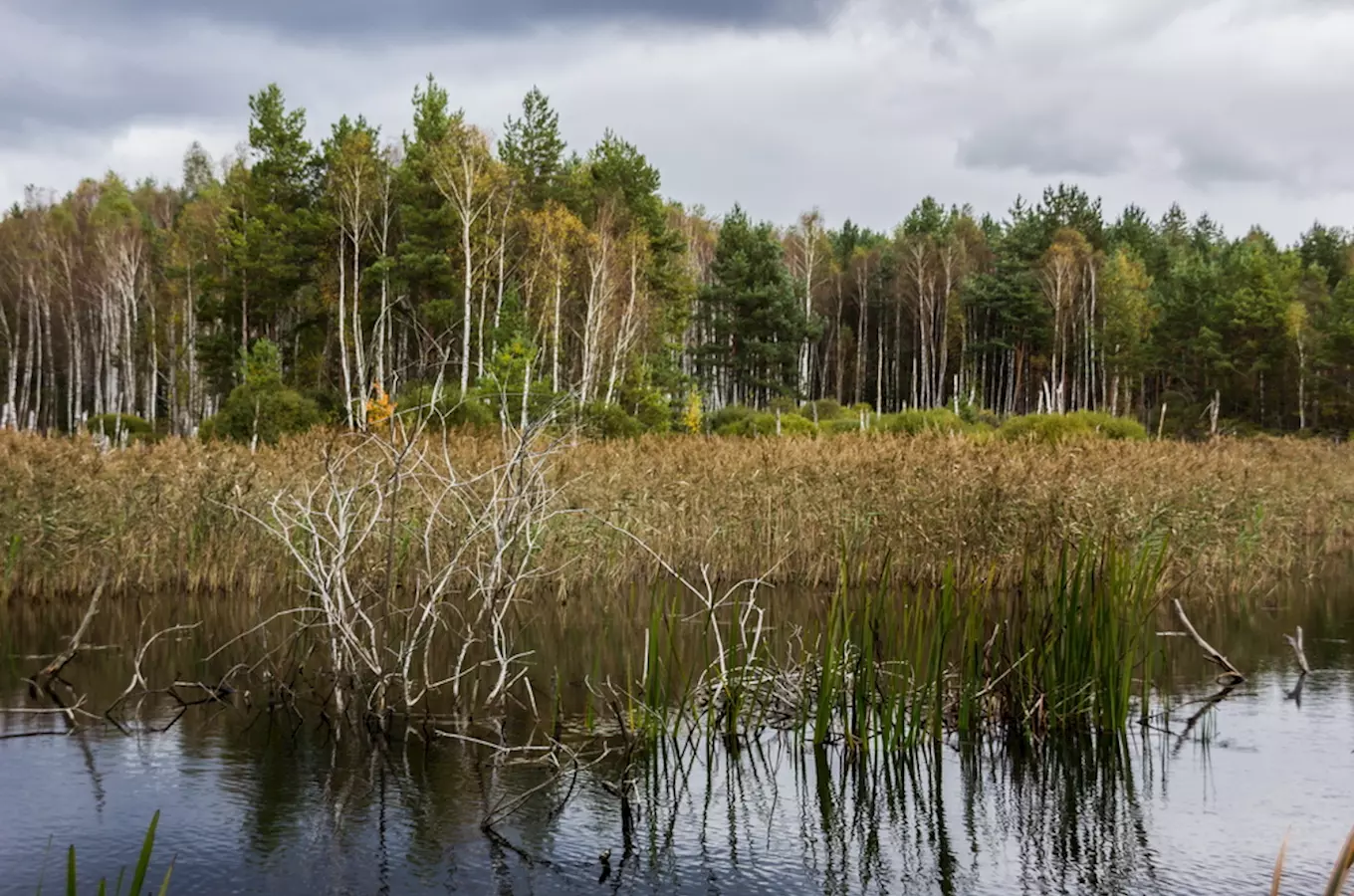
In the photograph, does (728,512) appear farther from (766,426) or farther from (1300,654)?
(766,426)

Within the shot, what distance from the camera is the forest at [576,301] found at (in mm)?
36125

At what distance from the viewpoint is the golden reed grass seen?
12023mm

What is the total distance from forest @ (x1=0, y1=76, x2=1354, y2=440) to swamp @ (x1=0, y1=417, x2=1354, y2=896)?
12702 millimetres

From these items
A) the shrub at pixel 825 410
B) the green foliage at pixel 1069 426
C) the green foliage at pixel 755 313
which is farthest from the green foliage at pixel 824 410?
the green foliage at pixel 1069 426

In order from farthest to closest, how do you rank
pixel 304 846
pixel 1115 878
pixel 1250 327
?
pixel 1250 327 → pixel 304 846 → pixel 1115 878

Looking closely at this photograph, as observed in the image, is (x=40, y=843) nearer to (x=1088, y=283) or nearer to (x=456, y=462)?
(x=456, y=462)

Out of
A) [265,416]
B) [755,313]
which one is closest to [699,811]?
[265,416]

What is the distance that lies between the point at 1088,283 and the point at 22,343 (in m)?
48.6

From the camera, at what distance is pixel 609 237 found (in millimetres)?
38969

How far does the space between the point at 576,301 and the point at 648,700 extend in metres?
35.3

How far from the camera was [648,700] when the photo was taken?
6941 mm

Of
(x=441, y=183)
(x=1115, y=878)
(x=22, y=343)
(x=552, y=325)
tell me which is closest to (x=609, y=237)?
(x=552, y=325)

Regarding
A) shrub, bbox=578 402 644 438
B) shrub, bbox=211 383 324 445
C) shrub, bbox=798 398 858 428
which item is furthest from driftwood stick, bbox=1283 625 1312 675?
shrub, bbox=798 398 858 428

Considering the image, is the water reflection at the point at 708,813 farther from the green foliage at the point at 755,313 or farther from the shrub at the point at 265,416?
the green foliage at the point at 755,313
